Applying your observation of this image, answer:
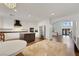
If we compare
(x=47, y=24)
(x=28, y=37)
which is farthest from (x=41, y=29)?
(x=28, y=37)

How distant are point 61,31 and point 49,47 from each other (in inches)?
21.3

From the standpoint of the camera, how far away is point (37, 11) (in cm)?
Answer: 236

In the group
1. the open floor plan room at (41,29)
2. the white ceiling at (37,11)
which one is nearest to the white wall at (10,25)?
the open floor plan room at (41,29)

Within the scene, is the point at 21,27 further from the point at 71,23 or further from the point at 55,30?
the point at 71,23

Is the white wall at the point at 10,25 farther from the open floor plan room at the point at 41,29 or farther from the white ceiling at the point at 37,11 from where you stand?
the white ceiling at the point at 37,11

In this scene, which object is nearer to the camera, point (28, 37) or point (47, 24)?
point (28, 37)

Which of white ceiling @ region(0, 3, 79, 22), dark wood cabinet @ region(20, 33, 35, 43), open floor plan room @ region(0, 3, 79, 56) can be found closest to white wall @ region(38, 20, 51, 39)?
open floor plan room @ region(0, 3, 79, 56)

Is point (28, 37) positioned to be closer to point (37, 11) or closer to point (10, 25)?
point (10, 25)

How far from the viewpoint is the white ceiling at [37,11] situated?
210 cm

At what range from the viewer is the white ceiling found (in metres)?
2.10

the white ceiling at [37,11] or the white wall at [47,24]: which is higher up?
the white ceiling at [37,11]

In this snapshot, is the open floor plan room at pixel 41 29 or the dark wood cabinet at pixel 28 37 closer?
the open floor plan room at pixel 41 29

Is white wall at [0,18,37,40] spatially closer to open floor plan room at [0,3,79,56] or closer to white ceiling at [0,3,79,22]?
open floor plan room at [0,3,79,56]

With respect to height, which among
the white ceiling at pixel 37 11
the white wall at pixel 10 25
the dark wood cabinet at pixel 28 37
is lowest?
the dark wood cabinet at pixel 28 37
